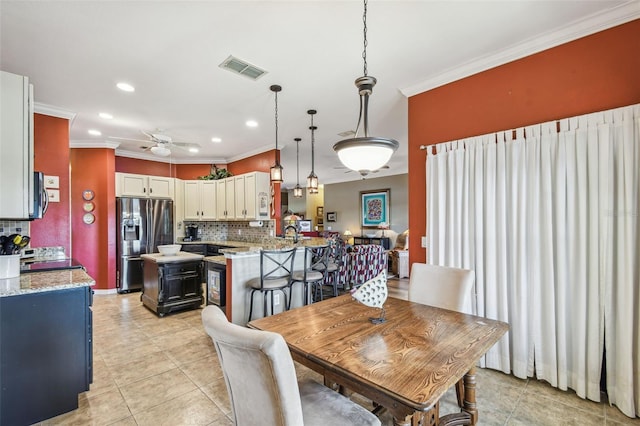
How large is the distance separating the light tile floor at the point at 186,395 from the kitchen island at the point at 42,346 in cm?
19

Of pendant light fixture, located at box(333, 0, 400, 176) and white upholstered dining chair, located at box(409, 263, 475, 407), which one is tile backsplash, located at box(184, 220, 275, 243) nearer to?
white upholstered dining chair, located at box(409, 263, 475, 407)

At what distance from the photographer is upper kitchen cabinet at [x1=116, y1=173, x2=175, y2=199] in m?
5.67

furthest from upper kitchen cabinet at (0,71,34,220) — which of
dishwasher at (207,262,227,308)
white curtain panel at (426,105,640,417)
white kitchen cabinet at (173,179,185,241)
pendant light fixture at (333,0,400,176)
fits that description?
white kitchen cabinet at (173,179,185,241)

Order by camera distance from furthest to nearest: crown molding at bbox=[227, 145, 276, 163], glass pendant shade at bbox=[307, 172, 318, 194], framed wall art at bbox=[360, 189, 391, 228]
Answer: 1. framed wall art at bbox=[360, 189, 391, 228]
2. crown molding at bbox=[227, 145, 276, 163]
3. glass pendant shade at bbox=[307, 172, 318, 194]

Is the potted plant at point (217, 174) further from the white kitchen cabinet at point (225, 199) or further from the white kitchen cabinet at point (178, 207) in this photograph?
the white kitchen cabinet at point (178, 207)

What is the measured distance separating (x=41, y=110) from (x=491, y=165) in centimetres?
533

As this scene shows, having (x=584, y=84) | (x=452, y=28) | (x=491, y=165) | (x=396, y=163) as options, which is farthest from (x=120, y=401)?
(x=396, y=163)

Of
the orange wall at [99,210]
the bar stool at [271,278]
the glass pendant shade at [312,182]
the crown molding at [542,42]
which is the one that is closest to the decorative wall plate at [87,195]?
the orange wall at [99,210]

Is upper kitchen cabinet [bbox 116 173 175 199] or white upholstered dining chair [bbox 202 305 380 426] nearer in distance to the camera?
white upholstered dining chair [bbox 202 305 380 426]

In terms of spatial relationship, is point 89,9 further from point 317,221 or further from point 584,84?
point 317,221

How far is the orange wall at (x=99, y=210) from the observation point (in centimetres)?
536

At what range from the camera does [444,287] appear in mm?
2207

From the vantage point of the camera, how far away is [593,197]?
85.8 inches

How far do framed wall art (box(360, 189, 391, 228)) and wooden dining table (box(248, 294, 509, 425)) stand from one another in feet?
24.5
